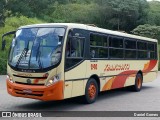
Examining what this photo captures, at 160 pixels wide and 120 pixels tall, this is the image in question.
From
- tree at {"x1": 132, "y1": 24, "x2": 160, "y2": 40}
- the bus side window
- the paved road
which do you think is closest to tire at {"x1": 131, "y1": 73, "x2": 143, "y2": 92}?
the paved road

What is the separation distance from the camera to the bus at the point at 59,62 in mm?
10735

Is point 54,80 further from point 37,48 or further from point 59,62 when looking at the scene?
point 37,48

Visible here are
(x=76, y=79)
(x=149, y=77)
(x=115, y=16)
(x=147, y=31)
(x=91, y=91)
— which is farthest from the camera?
(x=115, y=16)

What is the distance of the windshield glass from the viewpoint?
10.9m

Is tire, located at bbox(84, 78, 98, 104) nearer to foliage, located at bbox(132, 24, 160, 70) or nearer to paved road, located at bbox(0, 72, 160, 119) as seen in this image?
paved road, located at bbox(0, 72, 160, 119)

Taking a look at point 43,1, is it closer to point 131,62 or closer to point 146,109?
point 131,62

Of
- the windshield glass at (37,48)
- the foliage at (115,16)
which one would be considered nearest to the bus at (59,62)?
the windshield glass at (37,48)

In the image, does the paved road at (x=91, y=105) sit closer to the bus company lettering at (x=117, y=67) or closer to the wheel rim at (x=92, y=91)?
the wheel rim at (x=92, y=91)

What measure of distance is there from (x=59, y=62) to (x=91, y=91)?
2.34m

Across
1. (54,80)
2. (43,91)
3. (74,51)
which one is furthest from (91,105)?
(43,91)

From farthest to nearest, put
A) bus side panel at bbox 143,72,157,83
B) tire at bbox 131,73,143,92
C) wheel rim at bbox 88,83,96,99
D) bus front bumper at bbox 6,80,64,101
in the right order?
bus side panel at bbox 143,72,157,83, tire at bbox 131,73,143,92, wheel rim at bbox 88,83,96,99, bus front bumper at bbox 6,80,64,101

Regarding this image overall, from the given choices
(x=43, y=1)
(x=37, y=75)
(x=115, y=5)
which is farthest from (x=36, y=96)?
(x=115, y=5)

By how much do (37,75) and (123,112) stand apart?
9.08 feet

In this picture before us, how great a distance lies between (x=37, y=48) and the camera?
11.1 m
